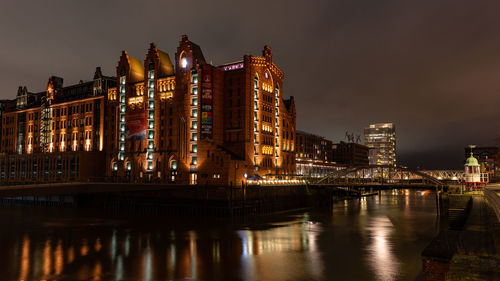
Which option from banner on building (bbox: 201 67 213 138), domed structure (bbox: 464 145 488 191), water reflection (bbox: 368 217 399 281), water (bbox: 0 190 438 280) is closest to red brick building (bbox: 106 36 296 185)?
banner on building (bbox: 201 67 213 138)

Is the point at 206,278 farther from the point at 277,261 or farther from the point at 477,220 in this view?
the point at 477,220

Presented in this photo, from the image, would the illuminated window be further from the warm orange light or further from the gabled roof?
the warm orange light

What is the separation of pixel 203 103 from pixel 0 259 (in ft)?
208

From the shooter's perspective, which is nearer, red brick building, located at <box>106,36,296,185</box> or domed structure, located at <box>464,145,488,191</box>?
domed structure, located at <box>464,145,488,191</box>

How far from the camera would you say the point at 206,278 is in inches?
1326

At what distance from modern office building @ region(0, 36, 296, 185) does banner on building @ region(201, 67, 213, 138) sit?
263 millimetres

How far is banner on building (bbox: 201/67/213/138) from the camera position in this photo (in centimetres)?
9738

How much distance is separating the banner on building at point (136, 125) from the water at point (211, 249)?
4230 cm

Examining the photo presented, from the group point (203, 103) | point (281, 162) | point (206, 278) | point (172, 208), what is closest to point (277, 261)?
point (206, 278)

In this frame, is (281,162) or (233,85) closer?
(233,85)

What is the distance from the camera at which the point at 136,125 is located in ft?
369

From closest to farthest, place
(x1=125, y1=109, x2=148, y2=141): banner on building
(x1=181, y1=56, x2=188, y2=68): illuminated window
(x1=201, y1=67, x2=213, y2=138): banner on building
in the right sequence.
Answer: (x1=201, y1=67, x2=213, y2=138): banner on building
(x1=181, y1=56, x2=188, y2=68): illuminated window
(x1=125, y1=109, x2=148, y2=141): banner on building

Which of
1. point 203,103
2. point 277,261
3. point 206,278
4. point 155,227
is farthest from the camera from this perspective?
point 203,103

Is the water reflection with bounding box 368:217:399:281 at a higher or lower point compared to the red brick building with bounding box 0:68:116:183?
lower
